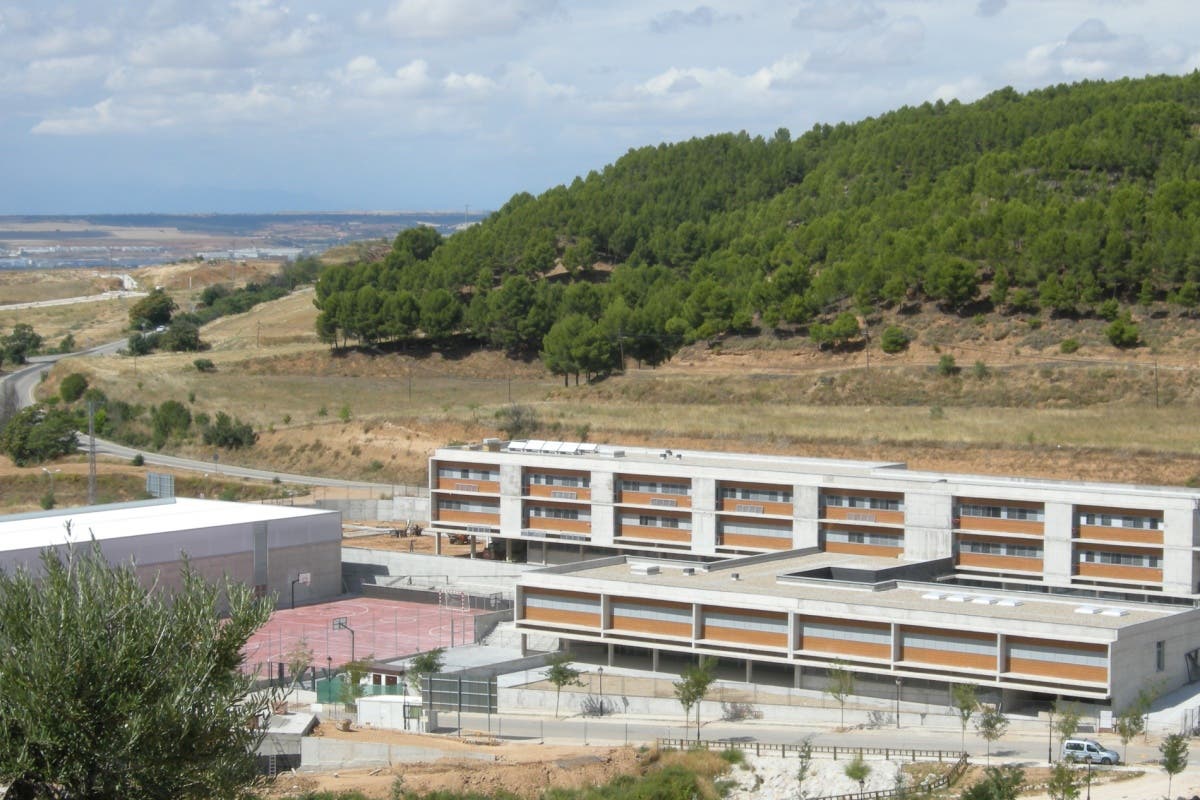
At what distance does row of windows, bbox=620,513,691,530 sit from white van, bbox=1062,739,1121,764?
20.3 m

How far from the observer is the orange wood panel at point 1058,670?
34688 millimetres

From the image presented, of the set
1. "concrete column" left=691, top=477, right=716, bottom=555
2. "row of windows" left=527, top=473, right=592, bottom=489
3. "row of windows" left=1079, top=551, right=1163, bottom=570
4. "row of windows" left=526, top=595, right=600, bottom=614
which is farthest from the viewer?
"row of windows" left=527, top=473, right=592, bottom=489

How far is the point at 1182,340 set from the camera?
69.3m

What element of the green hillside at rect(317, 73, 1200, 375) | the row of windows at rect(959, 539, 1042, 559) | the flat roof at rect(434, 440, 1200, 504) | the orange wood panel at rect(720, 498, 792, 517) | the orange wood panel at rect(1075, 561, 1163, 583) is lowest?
the orange wood panel at rect(1075, 561, 1163, 583)

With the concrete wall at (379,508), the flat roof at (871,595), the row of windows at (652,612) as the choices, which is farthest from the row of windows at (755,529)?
the concrete wall at (379,508)

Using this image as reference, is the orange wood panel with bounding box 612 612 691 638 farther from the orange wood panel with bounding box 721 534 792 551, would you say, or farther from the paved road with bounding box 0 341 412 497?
the paved road with bounding box 0 341 412 497

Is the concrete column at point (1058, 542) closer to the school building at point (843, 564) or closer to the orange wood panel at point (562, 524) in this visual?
the school building at point (843, 564)

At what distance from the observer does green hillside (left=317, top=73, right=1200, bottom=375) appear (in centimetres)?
7456

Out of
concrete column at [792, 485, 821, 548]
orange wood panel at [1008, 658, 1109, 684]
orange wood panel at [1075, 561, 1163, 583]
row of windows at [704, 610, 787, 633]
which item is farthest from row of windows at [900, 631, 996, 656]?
concrete column at [792, 485, 821, 548]

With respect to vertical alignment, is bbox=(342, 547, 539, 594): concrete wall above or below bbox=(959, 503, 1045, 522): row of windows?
below

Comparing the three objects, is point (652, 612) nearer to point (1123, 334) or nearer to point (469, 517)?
point (469, 517)

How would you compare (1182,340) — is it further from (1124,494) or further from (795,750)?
(795,750)

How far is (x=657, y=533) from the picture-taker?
51.9 meters

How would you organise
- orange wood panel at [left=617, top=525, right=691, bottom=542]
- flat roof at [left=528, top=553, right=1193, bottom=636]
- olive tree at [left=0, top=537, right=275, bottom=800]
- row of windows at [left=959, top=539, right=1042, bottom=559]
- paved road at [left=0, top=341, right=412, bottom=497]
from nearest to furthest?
olive tree at [left=0, top=537, right=275, bottom=800]
flat roof at [left=528, top=553, right=1193, bottom=636]
row of windows at [left=959, top=539, right=1042, bottom=559]
orange wood panel at [left=617, top=525, right=691, bottom=542]
paved road at [left=0, top=341, right=412, bottom=497]
